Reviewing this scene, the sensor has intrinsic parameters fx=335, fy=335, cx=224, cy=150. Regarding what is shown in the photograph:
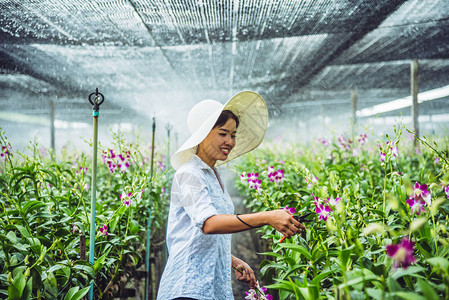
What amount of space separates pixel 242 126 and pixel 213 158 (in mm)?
227

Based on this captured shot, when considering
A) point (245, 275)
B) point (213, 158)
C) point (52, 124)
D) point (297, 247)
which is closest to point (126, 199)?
point (213, 158)

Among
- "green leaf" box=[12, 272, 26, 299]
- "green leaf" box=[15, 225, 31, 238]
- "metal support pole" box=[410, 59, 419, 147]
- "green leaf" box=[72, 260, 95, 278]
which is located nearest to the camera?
"green leaf" box=[12, 272, 26, 299]

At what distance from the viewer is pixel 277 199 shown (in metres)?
1.96

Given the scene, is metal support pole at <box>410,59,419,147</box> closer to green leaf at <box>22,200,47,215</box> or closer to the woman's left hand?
the woman's left hand

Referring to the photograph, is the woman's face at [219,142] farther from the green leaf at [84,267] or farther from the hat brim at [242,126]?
the green leaf at [84,267]

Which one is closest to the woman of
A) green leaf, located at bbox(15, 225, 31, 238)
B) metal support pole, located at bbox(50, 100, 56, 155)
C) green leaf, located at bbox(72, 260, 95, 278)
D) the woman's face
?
the woman's face

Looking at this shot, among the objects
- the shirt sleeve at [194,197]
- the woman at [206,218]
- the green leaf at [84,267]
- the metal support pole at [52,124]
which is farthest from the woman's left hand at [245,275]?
the metal support pole at [52,124]

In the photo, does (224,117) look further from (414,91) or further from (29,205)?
(414,91)

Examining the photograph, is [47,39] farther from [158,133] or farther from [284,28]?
[158,133]

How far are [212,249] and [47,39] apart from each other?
5.88 feet

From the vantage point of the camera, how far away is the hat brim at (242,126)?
3.54 feet

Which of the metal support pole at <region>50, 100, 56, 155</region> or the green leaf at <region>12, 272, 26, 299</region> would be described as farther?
the metal support pole at <region>50, 100, 56, 155</region>

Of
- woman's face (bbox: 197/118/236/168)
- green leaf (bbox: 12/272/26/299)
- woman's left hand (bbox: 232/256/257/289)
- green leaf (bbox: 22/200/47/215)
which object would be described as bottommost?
woman's left hand (bbox: 232/256/257/289)

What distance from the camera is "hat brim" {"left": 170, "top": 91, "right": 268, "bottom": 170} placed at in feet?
3.54
